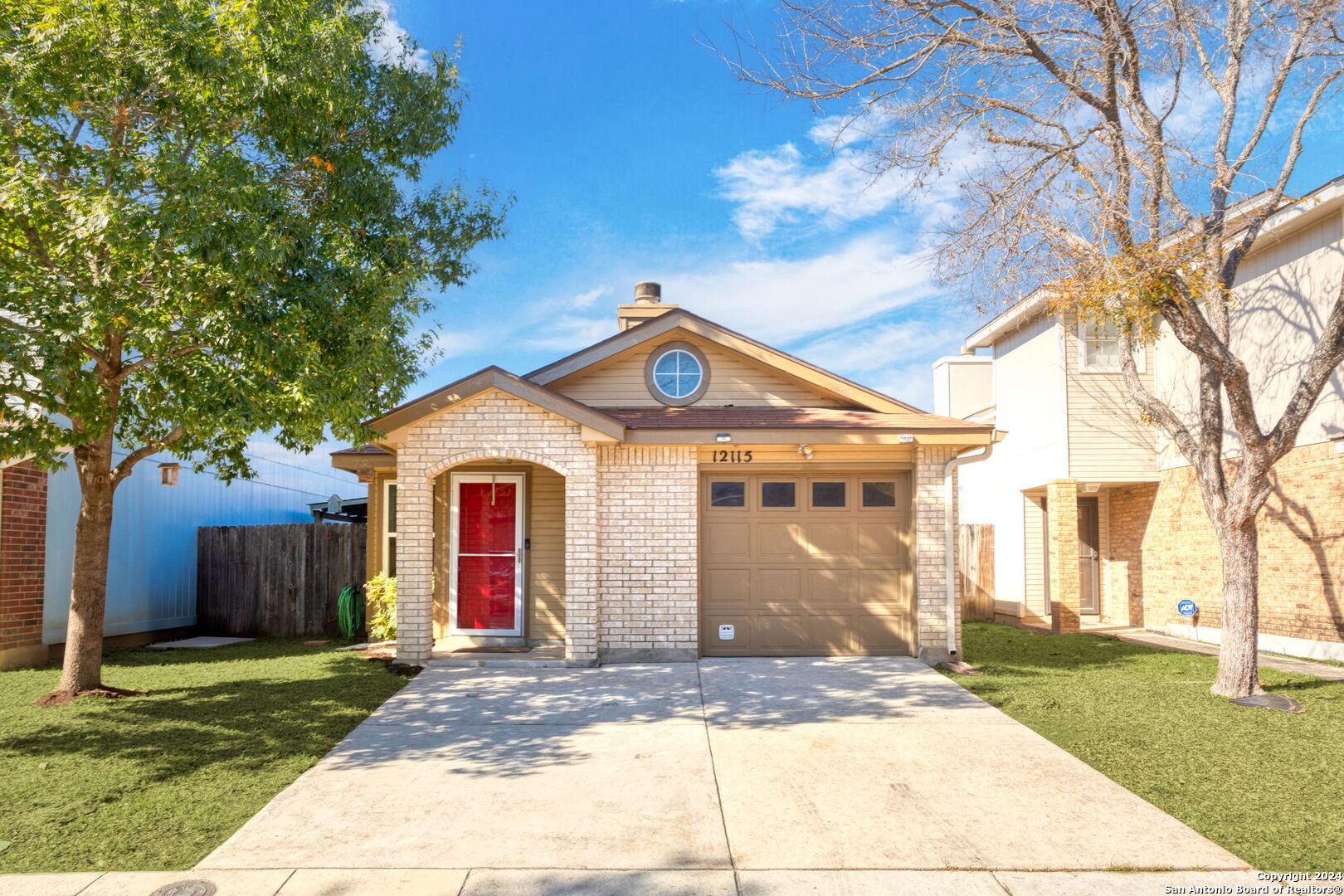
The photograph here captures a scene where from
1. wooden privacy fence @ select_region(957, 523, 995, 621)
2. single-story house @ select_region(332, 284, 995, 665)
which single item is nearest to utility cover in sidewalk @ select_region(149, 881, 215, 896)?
single-story house @ select_region(332, 284, 995, 665)

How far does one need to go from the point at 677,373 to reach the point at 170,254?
21.2 feet

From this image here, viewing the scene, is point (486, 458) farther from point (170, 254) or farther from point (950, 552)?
point (950, 552)

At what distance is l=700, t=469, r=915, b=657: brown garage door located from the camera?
1092 cm

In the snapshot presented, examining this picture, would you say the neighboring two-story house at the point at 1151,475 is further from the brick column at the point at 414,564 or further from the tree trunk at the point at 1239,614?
the brick column at the point at 414,564

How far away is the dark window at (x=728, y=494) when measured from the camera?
436 inches

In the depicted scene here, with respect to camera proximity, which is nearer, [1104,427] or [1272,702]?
[1272,702]

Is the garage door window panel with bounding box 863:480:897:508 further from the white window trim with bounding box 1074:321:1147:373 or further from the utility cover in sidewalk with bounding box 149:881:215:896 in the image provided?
the utility cover in sidewalk with bounding box 149:881:215:896

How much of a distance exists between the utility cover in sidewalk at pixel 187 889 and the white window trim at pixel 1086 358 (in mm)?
14621

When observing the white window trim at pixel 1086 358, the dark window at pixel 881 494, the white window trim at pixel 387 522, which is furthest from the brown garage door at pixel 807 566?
the white window trim at pixel 1086 358

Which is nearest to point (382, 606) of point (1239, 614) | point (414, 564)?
point (414, 564)

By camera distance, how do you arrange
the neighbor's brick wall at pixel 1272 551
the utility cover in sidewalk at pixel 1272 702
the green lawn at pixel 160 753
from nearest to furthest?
the green lawn at pixel 160 753 → the utility cover in sidewalk at pixel 1272 702 → the neighbor's brick wall at pixel 1272 551

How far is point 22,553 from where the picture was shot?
10695mm

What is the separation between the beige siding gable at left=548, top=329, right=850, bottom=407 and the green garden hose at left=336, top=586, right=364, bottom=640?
15.0 feet

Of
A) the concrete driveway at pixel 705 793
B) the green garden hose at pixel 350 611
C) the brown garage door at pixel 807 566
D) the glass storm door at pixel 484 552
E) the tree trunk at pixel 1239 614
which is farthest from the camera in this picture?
the green garden hose at pixel 350 611
